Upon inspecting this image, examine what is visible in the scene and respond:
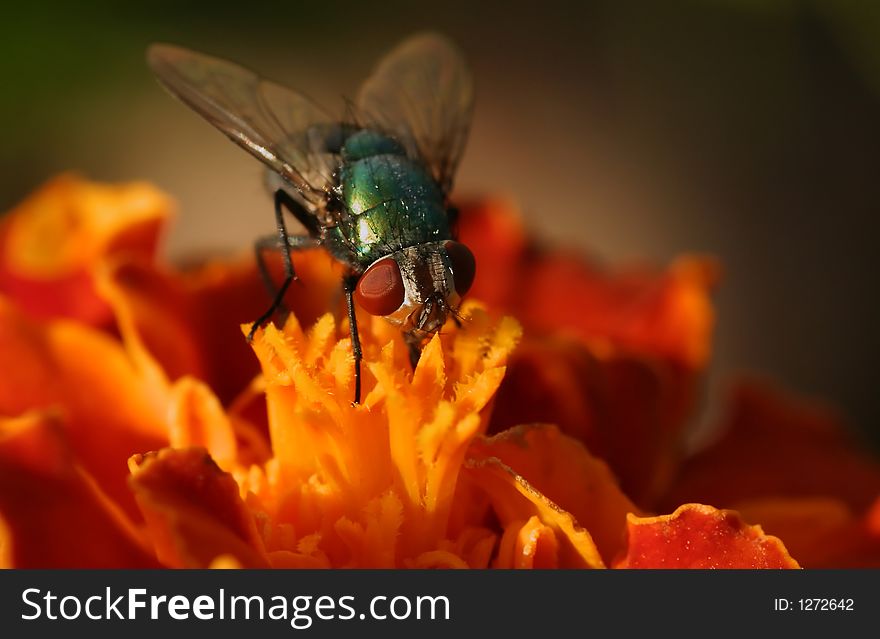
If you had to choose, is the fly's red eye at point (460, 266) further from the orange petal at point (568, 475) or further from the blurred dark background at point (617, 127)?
the blurred dark background at point (617, 127)

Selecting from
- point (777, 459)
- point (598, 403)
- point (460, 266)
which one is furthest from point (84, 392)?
point (777, 459)

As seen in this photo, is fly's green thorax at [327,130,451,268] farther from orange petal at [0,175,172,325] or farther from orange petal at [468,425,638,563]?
orange petal at [0,175,172,325]

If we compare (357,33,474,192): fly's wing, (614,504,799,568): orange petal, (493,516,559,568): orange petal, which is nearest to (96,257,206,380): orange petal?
(357,33,474,192): fly's wing

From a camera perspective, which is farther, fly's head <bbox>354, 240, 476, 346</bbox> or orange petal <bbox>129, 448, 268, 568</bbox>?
fly's head <bbox>354, 240, 476, 346</bbox>

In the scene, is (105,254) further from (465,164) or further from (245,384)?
(465,164)

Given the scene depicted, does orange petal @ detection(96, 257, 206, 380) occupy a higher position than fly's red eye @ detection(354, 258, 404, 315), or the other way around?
orange petal @ detection(96, 257, 206, 380)

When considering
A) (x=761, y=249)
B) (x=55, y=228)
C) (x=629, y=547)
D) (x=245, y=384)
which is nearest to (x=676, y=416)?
(x=629, y=547)

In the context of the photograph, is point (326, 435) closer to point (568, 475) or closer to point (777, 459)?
point (568, 475)

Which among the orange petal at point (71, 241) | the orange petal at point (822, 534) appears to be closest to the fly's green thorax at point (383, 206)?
the orange petal at point (71, 241)
